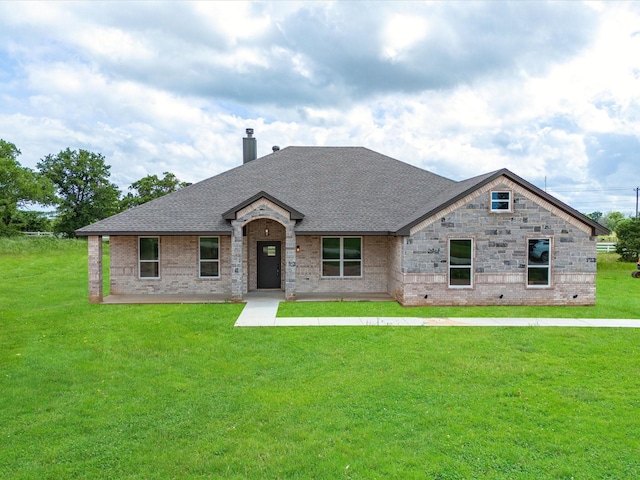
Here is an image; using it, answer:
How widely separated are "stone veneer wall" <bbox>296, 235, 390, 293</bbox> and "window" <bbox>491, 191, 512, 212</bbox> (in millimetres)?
4462

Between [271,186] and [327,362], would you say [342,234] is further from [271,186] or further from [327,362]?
[327,362]

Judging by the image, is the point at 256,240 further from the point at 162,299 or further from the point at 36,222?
the point at 36,222

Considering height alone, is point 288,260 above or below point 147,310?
above

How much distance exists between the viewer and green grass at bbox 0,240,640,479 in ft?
16.6

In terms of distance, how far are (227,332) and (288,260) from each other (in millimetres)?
5155

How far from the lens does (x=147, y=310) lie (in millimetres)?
13992

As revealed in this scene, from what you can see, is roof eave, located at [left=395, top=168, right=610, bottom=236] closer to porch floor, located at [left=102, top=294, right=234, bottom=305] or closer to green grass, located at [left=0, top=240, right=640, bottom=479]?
green grass, located at [left=0, top=240, right=640, bottom=479]

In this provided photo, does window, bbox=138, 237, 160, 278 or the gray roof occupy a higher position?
the gray roof

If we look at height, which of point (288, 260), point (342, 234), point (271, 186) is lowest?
point (288, 260)

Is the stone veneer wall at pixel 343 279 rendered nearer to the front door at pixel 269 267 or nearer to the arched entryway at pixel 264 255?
the arched entryway at pixel 264 255

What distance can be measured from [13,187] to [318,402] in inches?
2059

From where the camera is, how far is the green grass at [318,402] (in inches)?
199

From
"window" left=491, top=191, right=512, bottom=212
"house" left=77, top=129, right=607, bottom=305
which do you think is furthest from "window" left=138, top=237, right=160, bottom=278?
"window" left=491, top=191, right=512, bottom=212

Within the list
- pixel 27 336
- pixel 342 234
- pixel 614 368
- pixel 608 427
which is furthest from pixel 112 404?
pixel 342 234
